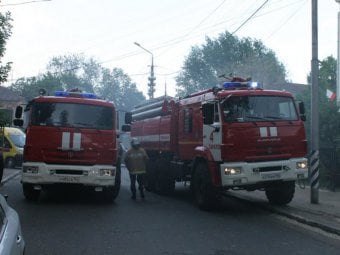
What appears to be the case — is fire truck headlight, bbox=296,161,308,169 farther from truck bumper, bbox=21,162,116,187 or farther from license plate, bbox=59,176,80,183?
license plate, bbox=59,176,80,183

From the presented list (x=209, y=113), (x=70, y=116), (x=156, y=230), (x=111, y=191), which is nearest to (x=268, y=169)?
(x=209, y=113)

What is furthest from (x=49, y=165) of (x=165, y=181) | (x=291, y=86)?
(x=291, y=86)

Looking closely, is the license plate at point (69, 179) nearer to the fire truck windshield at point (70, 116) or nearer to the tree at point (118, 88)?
the fire truck windshield at point (70, 116)

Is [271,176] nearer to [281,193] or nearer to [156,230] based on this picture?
[281,193]

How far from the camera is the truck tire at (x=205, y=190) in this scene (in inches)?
476

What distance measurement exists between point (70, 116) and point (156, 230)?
4.55 meters

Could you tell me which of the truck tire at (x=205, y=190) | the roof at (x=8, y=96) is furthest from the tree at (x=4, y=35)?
the roof at (x=8, y=96)

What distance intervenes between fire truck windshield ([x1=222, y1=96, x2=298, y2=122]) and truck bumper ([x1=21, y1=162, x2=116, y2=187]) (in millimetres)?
3334

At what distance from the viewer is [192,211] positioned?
1243 centimetres

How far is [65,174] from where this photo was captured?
1259 centimetres

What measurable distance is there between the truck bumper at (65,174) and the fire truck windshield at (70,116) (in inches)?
40.2

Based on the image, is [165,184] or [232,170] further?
[165,184]

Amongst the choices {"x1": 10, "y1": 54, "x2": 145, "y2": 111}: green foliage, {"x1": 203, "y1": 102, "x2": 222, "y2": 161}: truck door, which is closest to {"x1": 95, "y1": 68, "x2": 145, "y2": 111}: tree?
{"x1": 10, "y1": 54, "x2": 145, "y2": 111}: green foliage

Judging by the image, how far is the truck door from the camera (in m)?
11.8
